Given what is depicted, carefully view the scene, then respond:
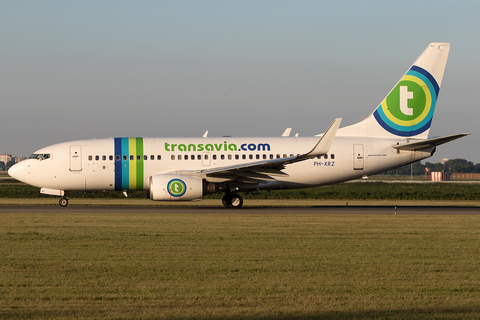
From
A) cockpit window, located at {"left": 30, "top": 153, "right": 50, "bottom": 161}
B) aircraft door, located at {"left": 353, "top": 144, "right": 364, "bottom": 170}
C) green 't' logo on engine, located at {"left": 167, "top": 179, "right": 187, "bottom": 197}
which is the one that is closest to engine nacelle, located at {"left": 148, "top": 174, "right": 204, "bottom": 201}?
green 't' logo on engine, located at {"left": 167, "top": 179, "right": 187, "bottom": 197}

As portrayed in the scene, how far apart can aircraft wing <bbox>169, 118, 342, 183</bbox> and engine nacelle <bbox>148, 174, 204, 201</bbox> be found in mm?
985

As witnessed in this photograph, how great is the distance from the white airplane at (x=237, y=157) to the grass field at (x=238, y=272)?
10.3 m

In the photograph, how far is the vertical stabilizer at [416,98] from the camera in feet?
94.6

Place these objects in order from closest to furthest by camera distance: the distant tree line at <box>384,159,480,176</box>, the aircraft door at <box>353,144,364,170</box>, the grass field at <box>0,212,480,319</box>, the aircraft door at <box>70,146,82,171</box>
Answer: the grass field at <box>0,212,480,319</box>
the aircraft door at <box>70,146,82,171</box>
the aircraft door at <box>353,144,364,170</box>
the distant tree line at <box>384,159,480,176</box>

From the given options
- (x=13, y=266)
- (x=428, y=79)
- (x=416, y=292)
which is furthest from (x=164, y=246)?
(x=428, y=79)

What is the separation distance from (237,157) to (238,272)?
1846 centimetres

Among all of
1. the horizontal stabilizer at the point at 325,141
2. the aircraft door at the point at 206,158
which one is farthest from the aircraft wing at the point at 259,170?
the aircraft door at the point at 206,158

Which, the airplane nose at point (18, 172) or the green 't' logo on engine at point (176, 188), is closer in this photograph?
Result: the green 't' logo on engine at point (176, 188)

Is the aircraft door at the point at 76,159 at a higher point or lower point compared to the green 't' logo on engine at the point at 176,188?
higher

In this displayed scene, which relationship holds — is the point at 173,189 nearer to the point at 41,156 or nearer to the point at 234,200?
the point at 234,200

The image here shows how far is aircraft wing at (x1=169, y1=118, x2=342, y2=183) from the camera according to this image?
966 inches

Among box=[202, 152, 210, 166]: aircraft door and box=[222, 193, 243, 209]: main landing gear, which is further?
box=[202, 152, 210, 166]: aircraft door

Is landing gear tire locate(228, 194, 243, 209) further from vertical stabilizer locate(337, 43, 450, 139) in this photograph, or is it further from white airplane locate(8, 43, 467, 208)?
vertical stabilizer locate(337, 43, 450, 139)

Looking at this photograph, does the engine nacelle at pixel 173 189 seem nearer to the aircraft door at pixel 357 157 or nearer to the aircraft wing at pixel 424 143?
the aircraft door at pixel 357 157
